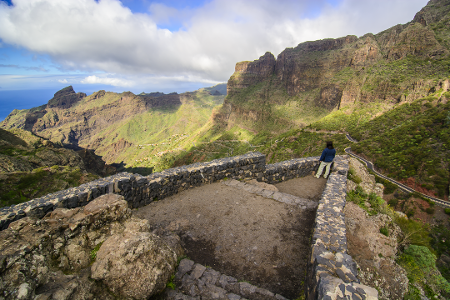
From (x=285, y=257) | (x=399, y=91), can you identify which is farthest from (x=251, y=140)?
(x=285, y=257)

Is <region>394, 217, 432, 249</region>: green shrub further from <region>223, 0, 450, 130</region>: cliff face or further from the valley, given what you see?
<region>223, 0, 450, 130</region>: cliff face

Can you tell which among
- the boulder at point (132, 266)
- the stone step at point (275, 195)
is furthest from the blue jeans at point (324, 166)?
the boulder at point (132, 266)

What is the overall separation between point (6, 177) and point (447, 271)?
122ft

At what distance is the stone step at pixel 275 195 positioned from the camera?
754 centimetres

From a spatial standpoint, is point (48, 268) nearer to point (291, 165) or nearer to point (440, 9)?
point (291, 165)

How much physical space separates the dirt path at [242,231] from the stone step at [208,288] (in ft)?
1.43

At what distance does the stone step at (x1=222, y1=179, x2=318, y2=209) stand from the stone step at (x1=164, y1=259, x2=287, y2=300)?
13.6ft

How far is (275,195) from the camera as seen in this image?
326 inches

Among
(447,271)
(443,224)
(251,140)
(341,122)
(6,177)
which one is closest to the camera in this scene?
(447,271)

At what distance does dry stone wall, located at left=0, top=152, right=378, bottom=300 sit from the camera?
3453 mm

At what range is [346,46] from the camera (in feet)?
272

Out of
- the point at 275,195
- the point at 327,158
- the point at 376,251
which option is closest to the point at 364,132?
the point at 327,158

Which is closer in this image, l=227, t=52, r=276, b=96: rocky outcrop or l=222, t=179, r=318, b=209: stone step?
l=222, t=179, r=318, b=209: stone step

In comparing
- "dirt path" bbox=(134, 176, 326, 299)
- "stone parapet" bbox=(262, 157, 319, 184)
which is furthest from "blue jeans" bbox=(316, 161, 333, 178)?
"dirt path" bbox=(134, 176, 326, 299)
